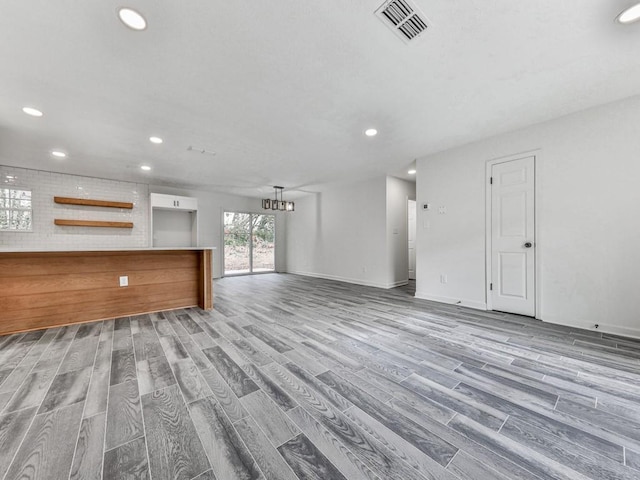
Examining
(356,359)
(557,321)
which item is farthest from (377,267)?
(356,359)

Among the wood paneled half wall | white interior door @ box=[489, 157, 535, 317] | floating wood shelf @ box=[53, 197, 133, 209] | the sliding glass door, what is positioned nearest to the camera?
the wood paneled half wall

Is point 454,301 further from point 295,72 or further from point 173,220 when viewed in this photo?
point 173,220

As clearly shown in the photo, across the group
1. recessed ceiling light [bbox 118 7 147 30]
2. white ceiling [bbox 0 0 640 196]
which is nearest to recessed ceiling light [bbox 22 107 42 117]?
white ceiling [bbox 0 0 640 196]

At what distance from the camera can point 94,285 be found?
3332 millimetres

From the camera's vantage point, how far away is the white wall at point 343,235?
230 inches

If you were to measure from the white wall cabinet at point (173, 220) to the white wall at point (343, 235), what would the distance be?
3.07 metres

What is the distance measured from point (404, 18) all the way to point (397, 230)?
457 centimetres

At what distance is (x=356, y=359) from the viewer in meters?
2.20

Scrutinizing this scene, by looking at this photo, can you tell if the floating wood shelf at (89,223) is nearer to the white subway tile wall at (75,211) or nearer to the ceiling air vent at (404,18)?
the white subway tile wall at (75,211)

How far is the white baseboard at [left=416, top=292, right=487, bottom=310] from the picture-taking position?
149 inches

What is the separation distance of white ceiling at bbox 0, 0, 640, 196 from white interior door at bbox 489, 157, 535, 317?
654 millimetres

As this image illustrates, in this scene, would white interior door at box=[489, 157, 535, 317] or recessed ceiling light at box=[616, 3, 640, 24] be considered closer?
recessed ceiling light at box=[616, 3, 640, 24]

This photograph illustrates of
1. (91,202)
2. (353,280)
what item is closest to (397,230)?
(353,280)

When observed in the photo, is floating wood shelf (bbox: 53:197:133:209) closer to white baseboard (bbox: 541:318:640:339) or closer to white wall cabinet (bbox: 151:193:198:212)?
white wall cabinet (bbox: 151:193:198:212)
